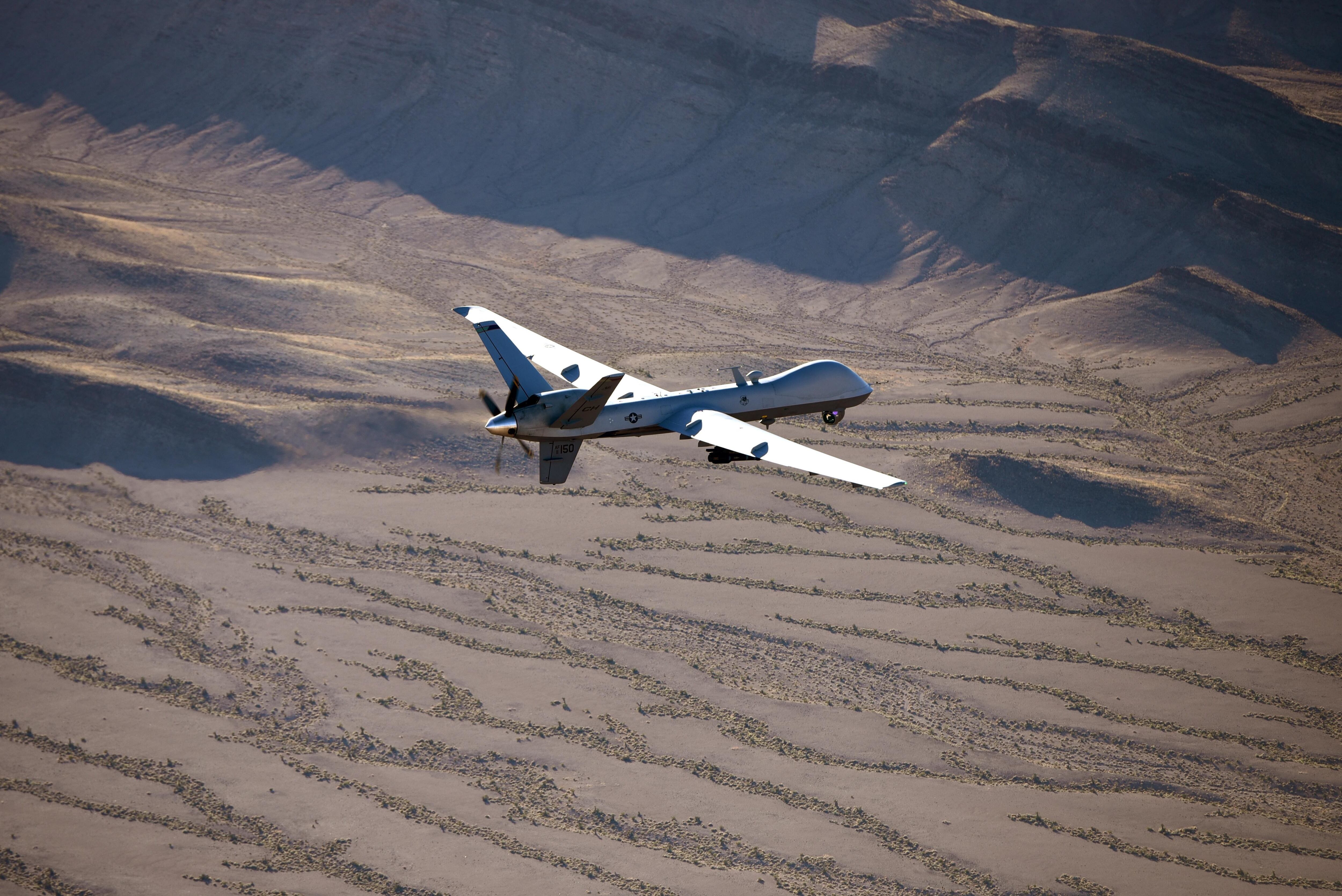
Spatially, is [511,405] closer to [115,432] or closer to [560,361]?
[560,361]

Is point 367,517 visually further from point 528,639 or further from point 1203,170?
point 1203,170

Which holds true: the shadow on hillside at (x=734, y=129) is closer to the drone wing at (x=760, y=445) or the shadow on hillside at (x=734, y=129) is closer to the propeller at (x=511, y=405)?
the drone wing at (x=760, y=445)

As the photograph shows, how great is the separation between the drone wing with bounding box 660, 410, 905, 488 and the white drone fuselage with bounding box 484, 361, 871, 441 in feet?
1.62

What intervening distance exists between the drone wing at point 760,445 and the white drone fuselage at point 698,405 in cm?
49

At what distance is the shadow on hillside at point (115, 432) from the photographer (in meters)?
78.1

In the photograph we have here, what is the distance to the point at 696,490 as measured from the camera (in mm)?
75562

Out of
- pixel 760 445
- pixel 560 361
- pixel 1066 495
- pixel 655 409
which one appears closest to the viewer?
pixel 760 445

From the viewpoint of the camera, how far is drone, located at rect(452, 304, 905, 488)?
1563 inches

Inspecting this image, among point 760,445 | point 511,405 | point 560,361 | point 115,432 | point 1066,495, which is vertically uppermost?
point 560,361

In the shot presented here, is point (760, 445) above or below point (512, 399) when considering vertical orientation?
below

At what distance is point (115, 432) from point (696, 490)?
41.4m

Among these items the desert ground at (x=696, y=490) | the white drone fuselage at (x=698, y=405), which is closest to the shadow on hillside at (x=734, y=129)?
the desert ground at (x=696, y=490)

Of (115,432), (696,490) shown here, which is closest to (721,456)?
(696,490)

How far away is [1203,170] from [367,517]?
3854 inches
